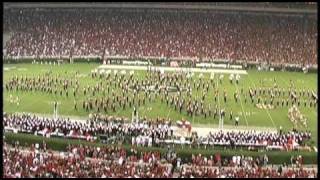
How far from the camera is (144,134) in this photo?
2105 cm

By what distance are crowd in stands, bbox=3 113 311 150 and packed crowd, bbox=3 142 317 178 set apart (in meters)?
1.10

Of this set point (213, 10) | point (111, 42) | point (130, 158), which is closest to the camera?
point (130, 158)

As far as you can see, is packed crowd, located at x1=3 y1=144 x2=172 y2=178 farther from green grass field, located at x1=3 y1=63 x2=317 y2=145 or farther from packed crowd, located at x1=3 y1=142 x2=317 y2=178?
green grass field, located at x1=3 y1=63 x2=317 y2=145

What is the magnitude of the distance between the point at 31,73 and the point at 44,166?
18.3 meters

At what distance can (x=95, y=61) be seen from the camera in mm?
38344

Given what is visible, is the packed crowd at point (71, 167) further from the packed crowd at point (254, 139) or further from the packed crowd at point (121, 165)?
the packed crowd at point (254, 139)

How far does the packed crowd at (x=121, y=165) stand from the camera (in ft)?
50.7

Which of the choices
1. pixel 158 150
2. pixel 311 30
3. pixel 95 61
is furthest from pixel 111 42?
pixel 158 150

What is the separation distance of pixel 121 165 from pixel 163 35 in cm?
2661

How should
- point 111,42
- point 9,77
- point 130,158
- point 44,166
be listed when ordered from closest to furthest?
1. point 44,166
2. point 130,158
3. point 9,77
4. point 111,42

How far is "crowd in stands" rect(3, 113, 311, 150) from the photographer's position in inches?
806

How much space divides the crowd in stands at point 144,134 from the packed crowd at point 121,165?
1.10 meters

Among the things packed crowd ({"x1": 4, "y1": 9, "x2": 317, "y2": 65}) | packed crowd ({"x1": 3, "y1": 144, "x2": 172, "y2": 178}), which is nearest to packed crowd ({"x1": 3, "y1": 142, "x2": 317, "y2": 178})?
packed crowd ({"x1": 3, "y1": 144, "x2": 172, "y2": 178})

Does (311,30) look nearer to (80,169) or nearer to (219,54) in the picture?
(219,54)
